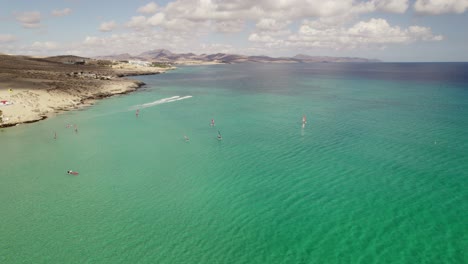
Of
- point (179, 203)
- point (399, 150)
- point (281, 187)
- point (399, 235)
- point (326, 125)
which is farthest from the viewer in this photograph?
point (326, 125)

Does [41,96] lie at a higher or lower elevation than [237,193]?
higher

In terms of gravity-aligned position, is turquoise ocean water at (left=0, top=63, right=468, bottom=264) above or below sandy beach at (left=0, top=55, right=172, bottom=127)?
below

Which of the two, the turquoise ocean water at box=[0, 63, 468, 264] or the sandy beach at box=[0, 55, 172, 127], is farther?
the sandy beach at box=[0, 55, 172, 127]

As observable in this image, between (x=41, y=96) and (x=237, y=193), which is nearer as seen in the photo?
(x=237, y=193)

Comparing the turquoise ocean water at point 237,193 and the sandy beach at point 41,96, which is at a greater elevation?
the sandy beach at point 41,96

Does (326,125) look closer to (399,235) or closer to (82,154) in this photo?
(399,235)

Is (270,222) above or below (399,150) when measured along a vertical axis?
below

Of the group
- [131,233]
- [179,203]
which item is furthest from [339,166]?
[131,233]

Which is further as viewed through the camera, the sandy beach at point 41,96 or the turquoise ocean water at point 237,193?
the sandy beach at point 41,96
